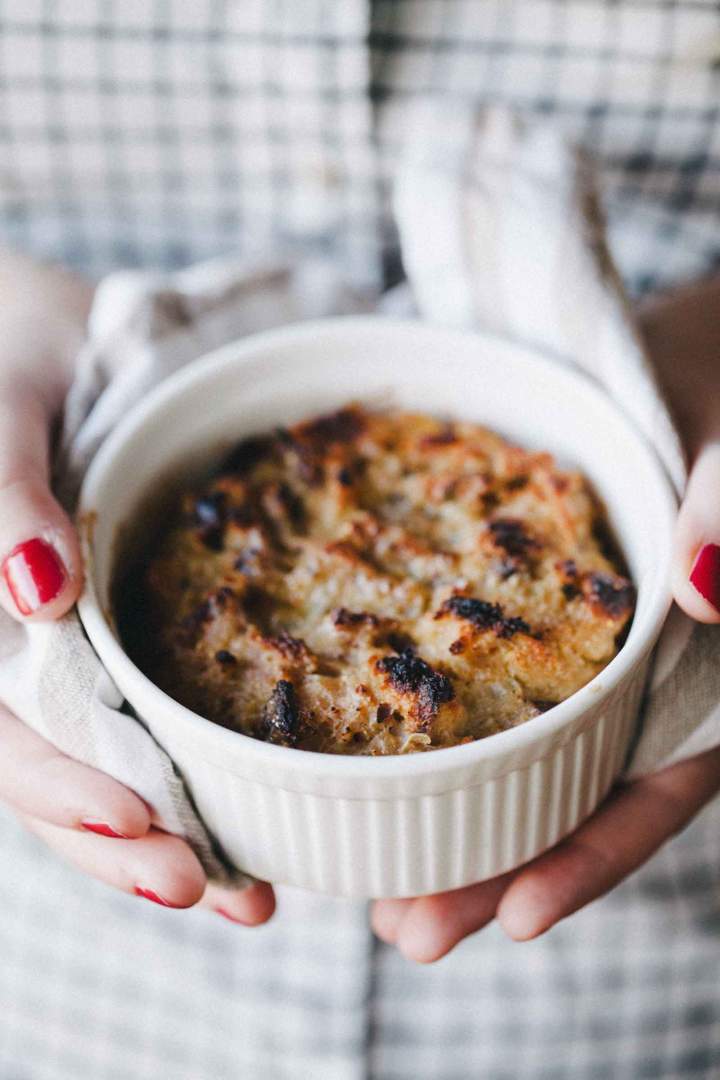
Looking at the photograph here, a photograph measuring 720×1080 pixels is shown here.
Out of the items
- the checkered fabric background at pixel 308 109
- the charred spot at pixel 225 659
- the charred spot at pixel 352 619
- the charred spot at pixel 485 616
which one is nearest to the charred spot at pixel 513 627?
the charred spot at pixel 485 616

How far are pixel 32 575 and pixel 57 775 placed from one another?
167 millimetres

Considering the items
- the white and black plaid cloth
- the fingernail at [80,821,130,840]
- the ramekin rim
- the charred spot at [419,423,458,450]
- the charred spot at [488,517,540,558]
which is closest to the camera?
the ramekin rim

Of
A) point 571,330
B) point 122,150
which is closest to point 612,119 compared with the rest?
point 571,330

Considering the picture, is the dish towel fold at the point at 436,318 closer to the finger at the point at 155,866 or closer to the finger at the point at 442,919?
the finger at the point at 155,866

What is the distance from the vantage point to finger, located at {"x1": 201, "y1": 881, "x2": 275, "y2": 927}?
0.88 meters

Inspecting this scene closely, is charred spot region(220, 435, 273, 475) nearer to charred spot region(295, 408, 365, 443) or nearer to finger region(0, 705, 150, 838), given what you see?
charred spot region(295, 408, 365, 443)

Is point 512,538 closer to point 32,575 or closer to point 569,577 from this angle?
point 569,577

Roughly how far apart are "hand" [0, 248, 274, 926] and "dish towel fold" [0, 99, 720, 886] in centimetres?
2

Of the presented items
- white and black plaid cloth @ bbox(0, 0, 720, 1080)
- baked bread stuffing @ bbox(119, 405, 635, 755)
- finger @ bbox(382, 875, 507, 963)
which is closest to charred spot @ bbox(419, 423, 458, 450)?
baked bread stuffing @ bbox(119, 405, 635, 755)

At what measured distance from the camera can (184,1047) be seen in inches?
49.6

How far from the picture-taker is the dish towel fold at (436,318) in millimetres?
795

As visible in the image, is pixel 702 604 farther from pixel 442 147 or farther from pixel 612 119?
pixel 612 119

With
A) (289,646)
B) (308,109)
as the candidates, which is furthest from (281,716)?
(308,109)

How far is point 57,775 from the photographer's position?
81 centimetres
